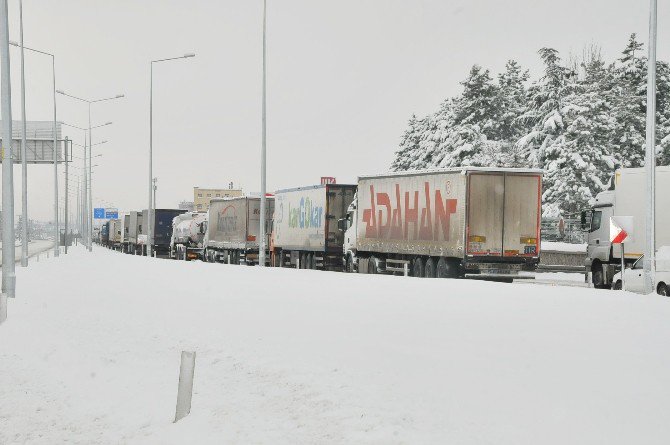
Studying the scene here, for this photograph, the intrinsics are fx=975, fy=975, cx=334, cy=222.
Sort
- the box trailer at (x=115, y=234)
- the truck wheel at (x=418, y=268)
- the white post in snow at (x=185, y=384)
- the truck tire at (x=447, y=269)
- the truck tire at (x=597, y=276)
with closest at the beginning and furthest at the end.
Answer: the white post in snow at (x=185, y=384) → the truck tire at (x=447, y=269) → the truck tire at (x=597, y=276) → the truck wheel at (x=418, y=268) → the box trailer at (x=115, y=234)

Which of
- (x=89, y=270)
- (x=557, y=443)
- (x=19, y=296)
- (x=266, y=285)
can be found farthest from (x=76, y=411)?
(x=89, y=270)

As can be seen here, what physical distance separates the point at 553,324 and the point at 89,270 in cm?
2485

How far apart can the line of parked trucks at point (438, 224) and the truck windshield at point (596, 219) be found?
3cm

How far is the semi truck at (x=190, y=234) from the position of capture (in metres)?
57.3

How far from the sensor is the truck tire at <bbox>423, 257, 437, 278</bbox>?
2933 cm

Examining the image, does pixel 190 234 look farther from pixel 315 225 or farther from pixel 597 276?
pixel 597 276

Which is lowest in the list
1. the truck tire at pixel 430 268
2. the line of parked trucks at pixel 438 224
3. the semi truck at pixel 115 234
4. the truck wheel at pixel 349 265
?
the semi truck at pixel 115 234

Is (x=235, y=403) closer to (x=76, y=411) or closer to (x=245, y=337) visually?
(x=76, y=411)

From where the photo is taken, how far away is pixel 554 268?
142ft

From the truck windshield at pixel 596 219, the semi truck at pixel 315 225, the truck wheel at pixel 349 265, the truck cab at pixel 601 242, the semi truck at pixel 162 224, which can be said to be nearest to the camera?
the truck cab at pixel 601 242

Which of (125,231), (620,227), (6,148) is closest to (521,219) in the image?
(620,227)

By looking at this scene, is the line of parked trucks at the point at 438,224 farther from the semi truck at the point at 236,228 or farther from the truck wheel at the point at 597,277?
the semi truck at the point at 236,228

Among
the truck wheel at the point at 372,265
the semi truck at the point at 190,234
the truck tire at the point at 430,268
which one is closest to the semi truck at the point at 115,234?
the semi truck at the point at 190,234

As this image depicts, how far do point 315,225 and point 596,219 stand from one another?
39.5ft
